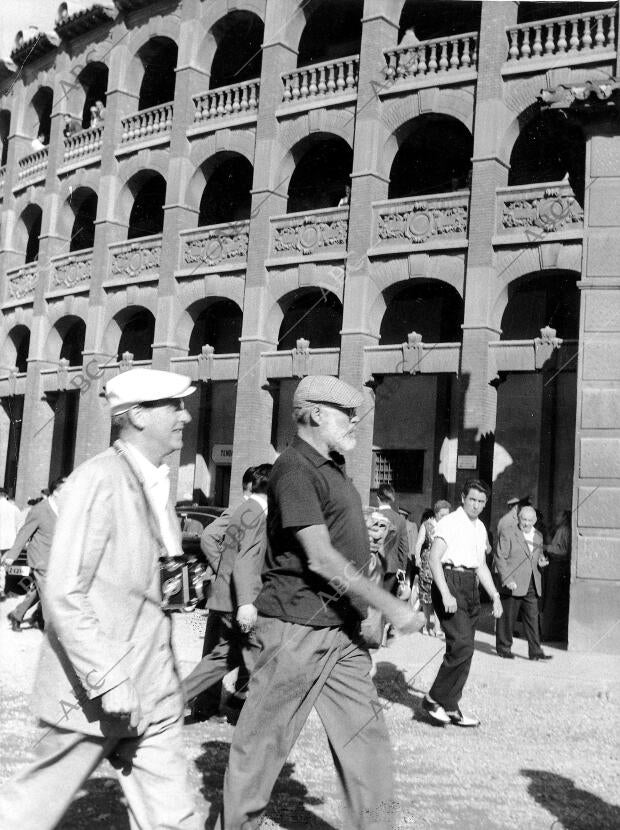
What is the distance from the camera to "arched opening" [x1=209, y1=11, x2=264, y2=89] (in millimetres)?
28000

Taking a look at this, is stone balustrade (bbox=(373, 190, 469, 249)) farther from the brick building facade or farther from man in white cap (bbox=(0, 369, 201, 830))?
man in white cap (bbox=(0, 369, 201, 830))

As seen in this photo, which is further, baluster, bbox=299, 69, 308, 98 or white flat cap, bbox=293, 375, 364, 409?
baluster, bbox=299, 69, 308, 98

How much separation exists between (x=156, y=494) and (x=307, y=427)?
107cm

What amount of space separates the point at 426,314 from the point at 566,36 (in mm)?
7136

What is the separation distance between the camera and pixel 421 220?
22734mm

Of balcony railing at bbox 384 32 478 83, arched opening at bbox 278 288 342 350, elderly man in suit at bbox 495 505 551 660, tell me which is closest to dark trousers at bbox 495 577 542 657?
elderly man in suit at bbox 495 505 551 660

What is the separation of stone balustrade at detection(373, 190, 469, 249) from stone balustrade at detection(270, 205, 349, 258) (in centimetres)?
103

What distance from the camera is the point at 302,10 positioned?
85.5ft

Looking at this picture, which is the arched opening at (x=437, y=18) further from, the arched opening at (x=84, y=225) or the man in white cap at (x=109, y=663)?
the man in white cap at (x=109, y=663)

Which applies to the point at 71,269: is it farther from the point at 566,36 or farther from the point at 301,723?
the point at 301,723

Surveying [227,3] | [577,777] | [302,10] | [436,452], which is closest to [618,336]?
[577,777]

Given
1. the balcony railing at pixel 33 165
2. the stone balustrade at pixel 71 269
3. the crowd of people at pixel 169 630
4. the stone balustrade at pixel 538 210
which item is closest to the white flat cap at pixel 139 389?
the crowd of people at pixel 169 630

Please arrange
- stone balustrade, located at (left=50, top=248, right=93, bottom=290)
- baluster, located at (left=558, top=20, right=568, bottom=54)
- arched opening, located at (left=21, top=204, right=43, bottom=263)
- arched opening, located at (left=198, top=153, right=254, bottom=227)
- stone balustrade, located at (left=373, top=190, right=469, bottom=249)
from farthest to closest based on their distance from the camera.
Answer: arched opening, located at (left=21, top=204, right=43, bottom=263), stone balustrade, located at (left=50, top=248, right=93, bottom=290), arched opening, located at (left=198, top=153, right=254, bottom=227), stone balustrade, located at (left=373, top=190, right=469, bottom=249), baluster, located at (left=558, top=20, right=568, bottom=54)

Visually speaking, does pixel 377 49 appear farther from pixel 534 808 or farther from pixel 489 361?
pixel 534 808
